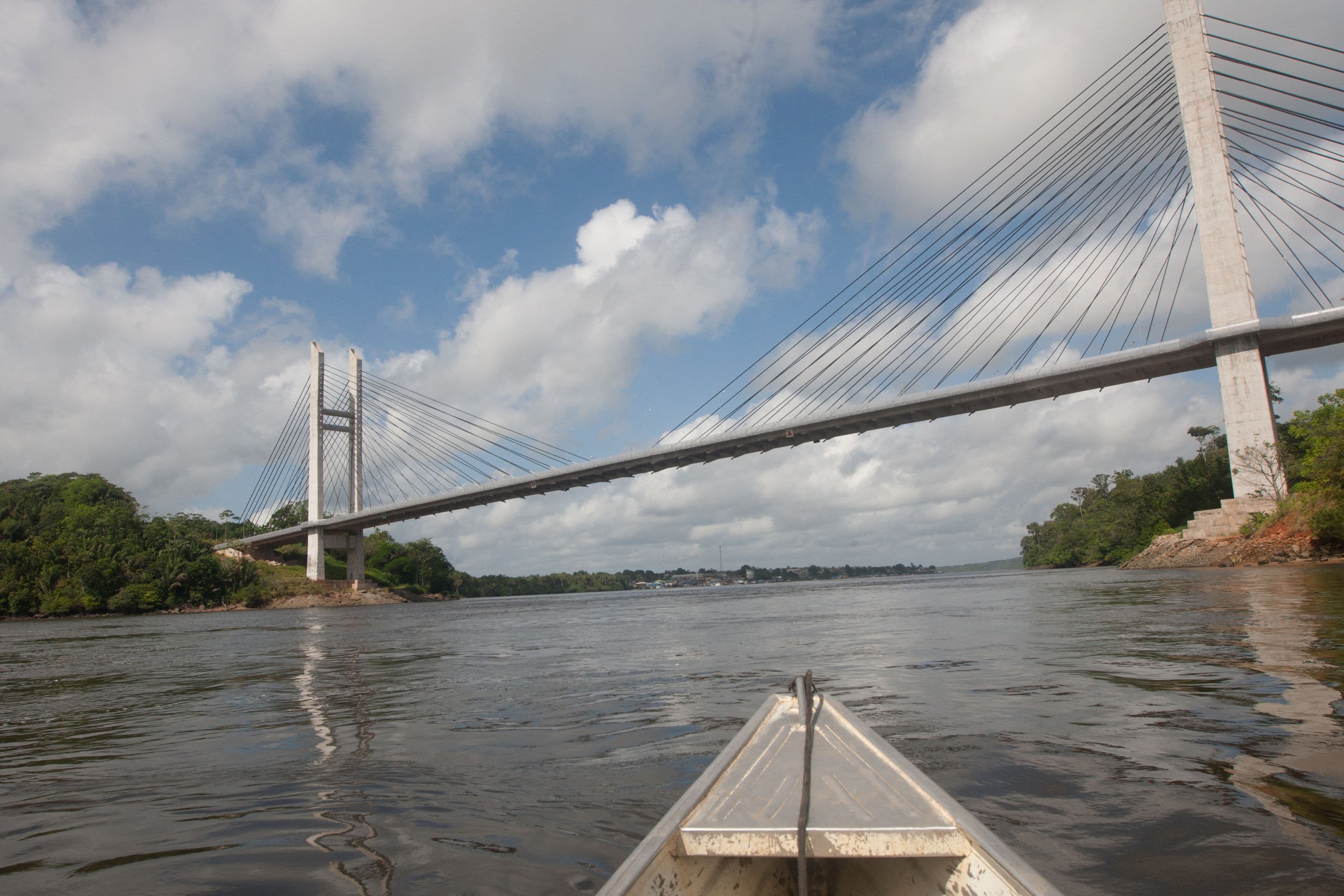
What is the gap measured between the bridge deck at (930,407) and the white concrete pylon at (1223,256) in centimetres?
93

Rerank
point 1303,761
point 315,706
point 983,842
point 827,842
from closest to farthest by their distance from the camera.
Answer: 1. point 983,842
2. point 827,842
3. point 1303,761
4. point 315,706

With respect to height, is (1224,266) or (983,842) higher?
(1224,266)

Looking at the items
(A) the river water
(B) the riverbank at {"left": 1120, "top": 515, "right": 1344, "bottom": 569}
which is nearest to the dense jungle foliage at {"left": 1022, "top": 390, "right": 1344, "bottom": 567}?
(B) the riverbank at {"left": 1120, "top": 515, "right": 1344, "bottom": 569}

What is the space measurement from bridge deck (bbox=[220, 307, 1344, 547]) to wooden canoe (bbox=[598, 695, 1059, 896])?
28.7 m

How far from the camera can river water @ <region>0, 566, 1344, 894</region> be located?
2.78 metres

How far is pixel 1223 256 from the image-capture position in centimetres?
2544

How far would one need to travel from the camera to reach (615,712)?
19.4 ft

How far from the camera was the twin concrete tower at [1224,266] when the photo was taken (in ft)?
81.6

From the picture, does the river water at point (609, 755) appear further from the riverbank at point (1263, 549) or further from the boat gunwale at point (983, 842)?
the riverbank at point (1263, 549)

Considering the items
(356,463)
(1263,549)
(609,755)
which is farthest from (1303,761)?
(356,463)

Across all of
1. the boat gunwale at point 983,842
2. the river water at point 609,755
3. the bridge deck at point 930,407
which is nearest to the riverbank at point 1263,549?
the bridge deck at point 930,407

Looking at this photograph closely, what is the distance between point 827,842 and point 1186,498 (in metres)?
59.3

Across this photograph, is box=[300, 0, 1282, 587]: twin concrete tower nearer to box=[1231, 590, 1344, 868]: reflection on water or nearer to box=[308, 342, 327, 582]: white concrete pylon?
box=[1231, 590, 1344, 868]: reflection on water

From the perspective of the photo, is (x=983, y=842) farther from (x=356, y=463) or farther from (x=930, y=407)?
(x=356, y=463)
